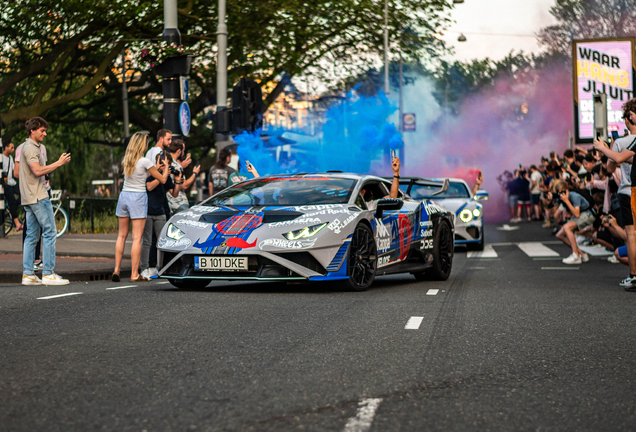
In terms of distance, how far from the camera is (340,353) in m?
5.52

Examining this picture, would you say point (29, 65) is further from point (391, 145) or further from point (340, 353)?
point (340, 353)

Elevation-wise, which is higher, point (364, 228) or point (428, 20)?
point (428, 20)

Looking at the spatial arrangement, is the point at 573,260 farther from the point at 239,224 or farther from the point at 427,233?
the point at 239,224

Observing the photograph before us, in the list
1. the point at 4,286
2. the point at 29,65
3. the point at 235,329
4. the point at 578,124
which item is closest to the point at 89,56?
the point at 29,65

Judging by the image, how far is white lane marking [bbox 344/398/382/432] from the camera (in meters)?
3.75

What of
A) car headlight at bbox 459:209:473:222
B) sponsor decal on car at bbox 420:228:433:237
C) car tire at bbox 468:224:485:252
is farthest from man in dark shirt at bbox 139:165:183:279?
car tire at bbox 468:224:485:252

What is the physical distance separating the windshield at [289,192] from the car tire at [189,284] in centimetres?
88

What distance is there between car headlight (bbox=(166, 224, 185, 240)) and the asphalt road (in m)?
0.58

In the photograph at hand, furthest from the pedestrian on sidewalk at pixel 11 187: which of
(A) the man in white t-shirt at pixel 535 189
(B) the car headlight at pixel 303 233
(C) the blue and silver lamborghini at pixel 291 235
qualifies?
(A) the man in white t-shirt at pixel 535 189

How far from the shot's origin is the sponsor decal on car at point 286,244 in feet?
28.3

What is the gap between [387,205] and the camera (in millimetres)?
9797

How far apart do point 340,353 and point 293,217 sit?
3529 millimetres

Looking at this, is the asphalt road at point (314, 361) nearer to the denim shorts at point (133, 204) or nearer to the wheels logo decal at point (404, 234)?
the wheels logo decal at point (404, 234)

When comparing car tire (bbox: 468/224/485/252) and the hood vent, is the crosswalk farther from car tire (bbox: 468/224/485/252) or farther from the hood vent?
the hood vent
